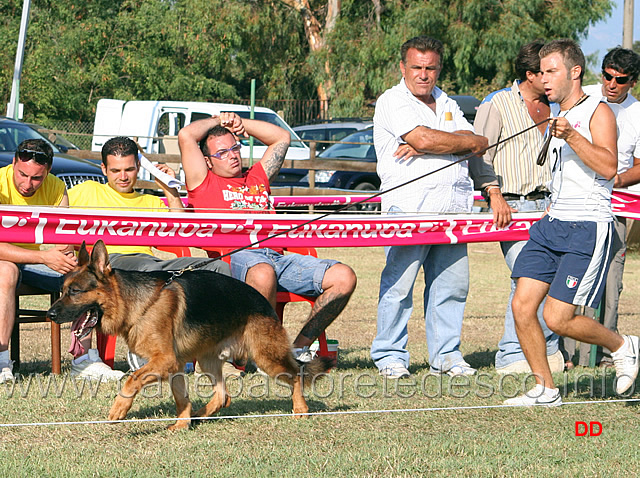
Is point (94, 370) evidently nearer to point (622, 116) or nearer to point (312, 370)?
point (312, 370)

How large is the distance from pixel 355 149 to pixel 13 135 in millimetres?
7933

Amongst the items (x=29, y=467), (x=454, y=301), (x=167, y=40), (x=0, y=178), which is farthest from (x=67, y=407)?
(x=167, y=40)

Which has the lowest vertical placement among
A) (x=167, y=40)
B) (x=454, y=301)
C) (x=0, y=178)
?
(x=454, y=301)

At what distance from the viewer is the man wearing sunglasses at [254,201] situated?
632 cm

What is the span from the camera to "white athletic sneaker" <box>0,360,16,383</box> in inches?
238

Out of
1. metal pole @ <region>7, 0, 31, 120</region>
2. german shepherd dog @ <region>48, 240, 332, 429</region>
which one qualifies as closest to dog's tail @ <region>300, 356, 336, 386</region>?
german shepherd dog @ <region>48, 240, 332, 429</region>

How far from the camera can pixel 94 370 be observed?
6359 millimetres

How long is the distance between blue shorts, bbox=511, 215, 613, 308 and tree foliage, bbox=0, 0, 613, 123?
88.5 ft

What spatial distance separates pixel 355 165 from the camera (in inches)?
730

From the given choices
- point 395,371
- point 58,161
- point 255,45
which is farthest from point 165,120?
point 395,371

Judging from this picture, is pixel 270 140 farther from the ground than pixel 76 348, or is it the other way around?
pixel 270 140

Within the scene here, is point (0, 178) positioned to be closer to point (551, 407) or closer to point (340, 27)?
point (551, 407)

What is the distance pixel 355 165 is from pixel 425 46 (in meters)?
12.1

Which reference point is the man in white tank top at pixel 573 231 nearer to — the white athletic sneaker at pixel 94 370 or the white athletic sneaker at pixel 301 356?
the white athletic sneaker at pixel 301 356
